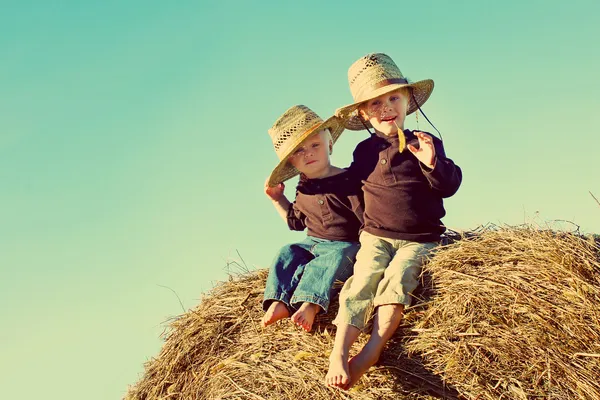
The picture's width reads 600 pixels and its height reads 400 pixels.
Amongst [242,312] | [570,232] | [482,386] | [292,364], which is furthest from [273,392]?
[570,232]

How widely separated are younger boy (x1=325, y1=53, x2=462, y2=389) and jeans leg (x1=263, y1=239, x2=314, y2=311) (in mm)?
459

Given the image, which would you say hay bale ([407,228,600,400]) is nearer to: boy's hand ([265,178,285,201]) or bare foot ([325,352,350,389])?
bare foot ([325,352,350,389])

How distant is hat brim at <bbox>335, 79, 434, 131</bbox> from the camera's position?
15.3ft

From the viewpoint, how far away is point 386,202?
4.53m

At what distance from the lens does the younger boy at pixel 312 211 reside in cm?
451

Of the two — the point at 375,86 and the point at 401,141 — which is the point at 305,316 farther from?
the point at 375,86

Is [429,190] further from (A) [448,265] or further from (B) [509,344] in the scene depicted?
(B) [509,344]

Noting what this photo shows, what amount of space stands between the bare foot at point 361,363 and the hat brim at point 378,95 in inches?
65.5

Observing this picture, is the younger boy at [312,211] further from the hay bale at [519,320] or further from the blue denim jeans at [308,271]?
the hay bale at [519,320]

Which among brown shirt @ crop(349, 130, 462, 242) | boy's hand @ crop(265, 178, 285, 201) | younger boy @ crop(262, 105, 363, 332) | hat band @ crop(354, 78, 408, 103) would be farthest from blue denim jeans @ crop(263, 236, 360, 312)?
hat band @ crop(354, 78, 408, 103)

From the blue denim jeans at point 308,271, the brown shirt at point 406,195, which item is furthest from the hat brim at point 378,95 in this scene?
the blue denim jeans at point 308,271

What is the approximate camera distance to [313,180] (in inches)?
196

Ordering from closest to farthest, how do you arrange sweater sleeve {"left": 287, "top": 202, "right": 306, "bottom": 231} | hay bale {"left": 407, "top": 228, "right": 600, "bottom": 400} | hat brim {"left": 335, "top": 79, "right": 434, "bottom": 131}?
1. hay bale {"left": 407, "top": 228, "right": 600, "bottom": 400}
2. hat brim {"left": 335, "top": 79, "right": 434, "bottom": 131}
3. sweater sleeve {"left": 287, "top": 202, "right": 306, "bottom": 231}

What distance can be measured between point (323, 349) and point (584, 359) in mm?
1417
